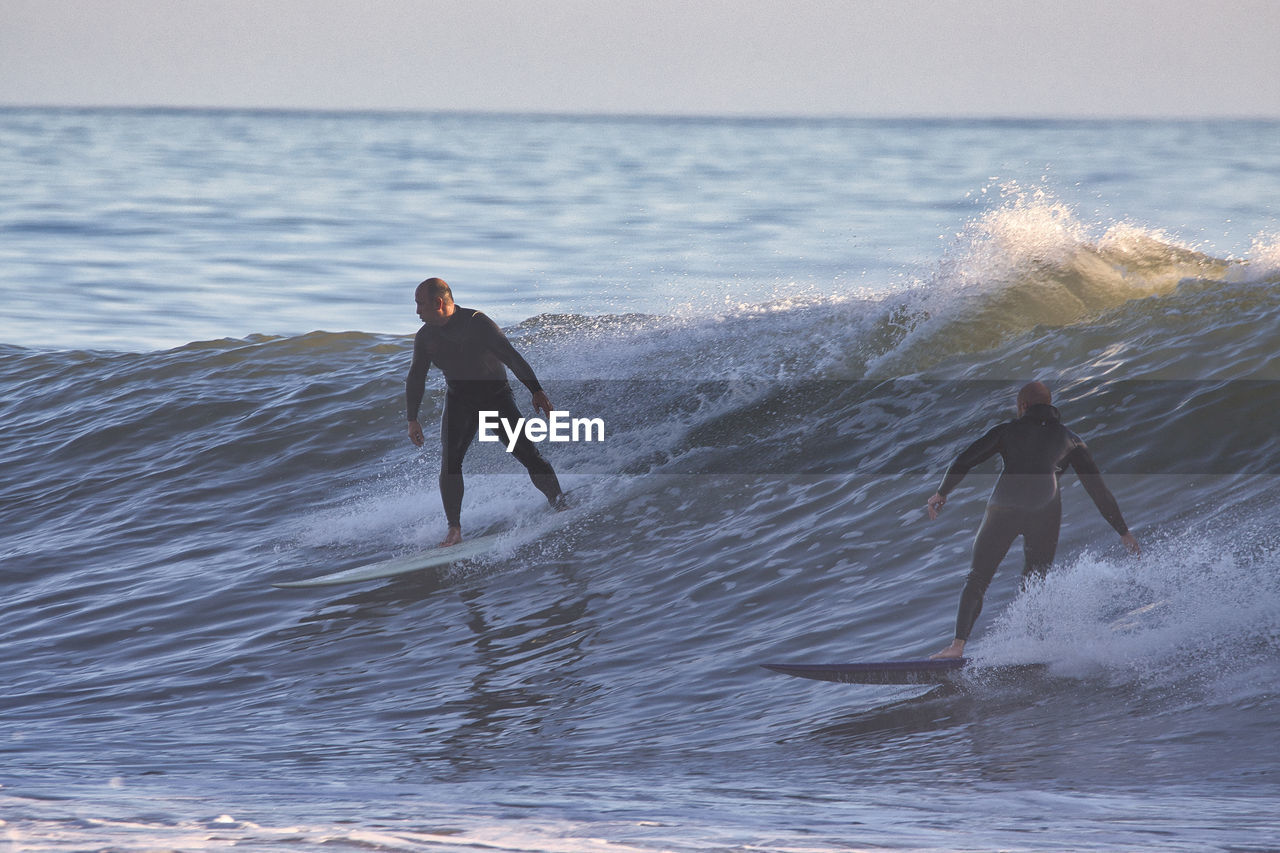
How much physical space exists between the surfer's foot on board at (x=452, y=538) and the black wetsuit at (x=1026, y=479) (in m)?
4.17

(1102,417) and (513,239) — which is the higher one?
(513,239)

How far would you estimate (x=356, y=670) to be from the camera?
741 cm

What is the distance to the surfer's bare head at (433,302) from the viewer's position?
8789mm

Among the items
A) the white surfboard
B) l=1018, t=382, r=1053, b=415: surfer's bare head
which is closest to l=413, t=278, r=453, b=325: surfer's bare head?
the white surfboard

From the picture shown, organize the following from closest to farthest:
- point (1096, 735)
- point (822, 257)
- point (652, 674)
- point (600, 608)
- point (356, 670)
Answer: point (1096, 735) < point (652, 674) < point (356, 670) < point (600, 608) < point (822, 257)

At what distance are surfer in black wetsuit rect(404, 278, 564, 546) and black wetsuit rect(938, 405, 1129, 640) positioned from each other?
3477mm

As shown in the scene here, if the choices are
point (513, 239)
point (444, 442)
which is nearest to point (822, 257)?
point (513, 239)

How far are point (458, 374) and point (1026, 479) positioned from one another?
4.36 metres

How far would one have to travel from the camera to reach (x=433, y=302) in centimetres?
880

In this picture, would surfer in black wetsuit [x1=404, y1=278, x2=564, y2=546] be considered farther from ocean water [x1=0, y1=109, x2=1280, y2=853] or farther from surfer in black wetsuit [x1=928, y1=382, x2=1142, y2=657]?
surfer in black wetsuit [x1=928, y1=382, x2=1142, y2=657]

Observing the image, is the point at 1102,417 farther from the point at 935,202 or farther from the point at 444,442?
the point at 935,202

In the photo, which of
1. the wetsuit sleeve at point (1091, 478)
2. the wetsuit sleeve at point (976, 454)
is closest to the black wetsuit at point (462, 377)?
the wetsuit sleeve at point (976, 454)

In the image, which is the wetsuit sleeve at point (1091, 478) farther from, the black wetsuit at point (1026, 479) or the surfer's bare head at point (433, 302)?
the surfer's bare head at point (433, 302)

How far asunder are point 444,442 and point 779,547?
2.62 meters
